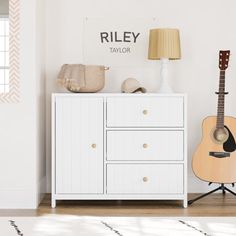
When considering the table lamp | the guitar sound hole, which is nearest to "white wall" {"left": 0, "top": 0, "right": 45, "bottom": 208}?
the table lamp

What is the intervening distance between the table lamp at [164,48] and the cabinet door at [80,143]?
1.86 feet

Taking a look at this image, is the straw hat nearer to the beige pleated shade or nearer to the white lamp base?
the white lamp base

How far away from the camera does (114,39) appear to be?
4.73 metres

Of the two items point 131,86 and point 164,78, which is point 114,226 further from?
point 164,78

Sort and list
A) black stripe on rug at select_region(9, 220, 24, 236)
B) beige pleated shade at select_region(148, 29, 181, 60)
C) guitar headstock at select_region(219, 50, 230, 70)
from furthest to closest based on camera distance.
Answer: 1. guitar headstock at select_region(219, 50, 230, 70)
2. beige pleated shade at select_region(148, 29, 181, 60)
3. black stripe on rug at select_region(9, 220, 24, 236)

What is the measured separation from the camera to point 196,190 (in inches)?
190

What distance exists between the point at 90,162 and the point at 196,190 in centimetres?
105

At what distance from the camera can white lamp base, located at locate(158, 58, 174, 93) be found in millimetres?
4480

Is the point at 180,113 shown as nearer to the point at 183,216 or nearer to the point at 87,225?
the point at 183,216

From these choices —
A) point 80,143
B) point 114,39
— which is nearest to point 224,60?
point 114,39

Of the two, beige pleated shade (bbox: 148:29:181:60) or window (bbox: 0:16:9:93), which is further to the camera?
beige pleated shade (bbox: 148:29:181:60)

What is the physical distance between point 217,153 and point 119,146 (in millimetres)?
753

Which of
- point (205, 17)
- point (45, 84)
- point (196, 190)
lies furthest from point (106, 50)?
point (196, 190)

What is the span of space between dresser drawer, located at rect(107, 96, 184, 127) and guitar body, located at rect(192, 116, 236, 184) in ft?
0.98
